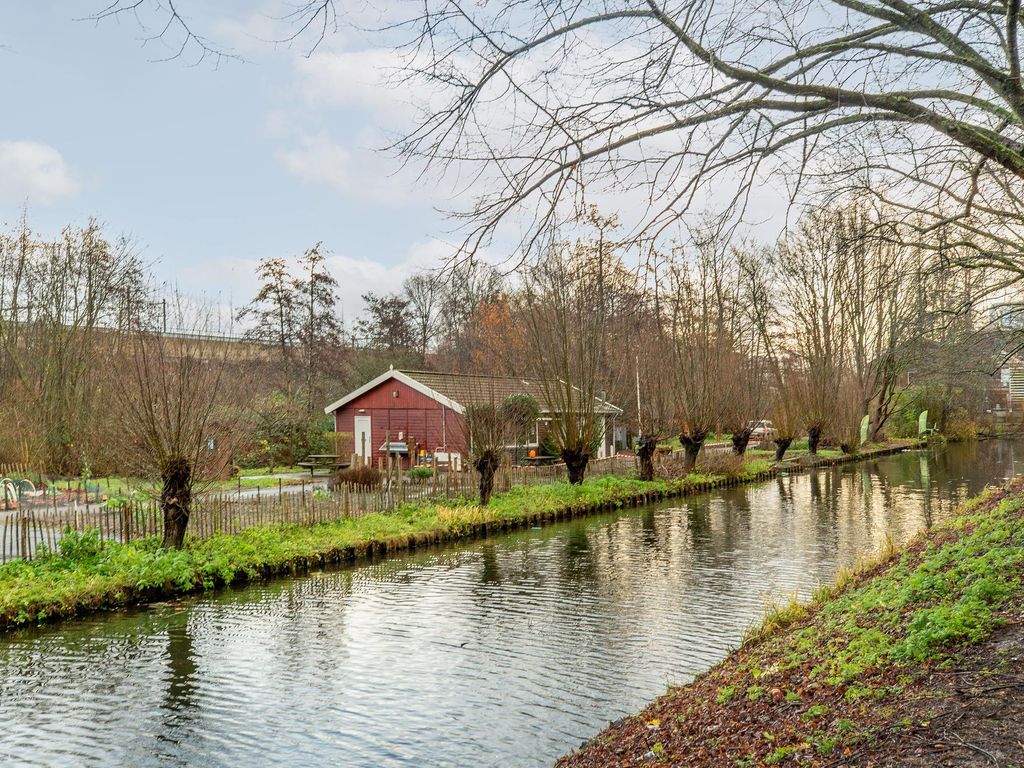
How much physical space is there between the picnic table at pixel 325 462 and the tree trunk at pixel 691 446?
12.1 m

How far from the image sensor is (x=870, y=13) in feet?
14.7

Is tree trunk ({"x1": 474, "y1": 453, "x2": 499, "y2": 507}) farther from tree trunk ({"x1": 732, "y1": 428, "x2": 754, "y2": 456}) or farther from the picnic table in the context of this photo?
tree trunk ({"x1": 732, "y1": 428, "x2": 754, "y2": 456})

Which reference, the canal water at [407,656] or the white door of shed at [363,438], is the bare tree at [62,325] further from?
A: the canal water at [407,656]

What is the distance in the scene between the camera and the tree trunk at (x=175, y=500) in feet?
43.1

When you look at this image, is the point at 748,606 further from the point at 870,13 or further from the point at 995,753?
the point at 870,13

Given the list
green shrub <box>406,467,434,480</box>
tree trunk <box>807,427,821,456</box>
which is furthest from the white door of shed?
tree trunk <box>807,427,821,456</box>

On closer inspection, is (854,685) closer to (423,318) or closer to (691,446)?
(691,446)

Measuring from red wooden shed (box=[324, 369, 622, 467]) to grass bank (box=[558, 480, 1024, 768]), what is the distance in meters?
19.7

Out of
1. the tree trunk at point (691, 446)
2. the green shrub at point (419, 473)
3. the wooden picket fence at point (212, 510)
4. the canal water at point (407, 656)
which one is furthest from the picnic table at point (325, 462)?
the canal water at point (407, 656)

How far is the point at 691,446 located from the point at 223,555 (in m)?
18.9

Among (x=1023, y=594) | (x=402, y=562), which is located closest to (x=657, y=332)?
(x=402, y=562)

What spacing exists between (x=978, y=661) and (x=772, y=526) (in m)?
14.3

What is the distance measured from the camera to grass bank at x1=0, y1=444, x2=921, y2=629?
1097 centimetres

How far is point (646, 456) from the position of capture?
2581cm
